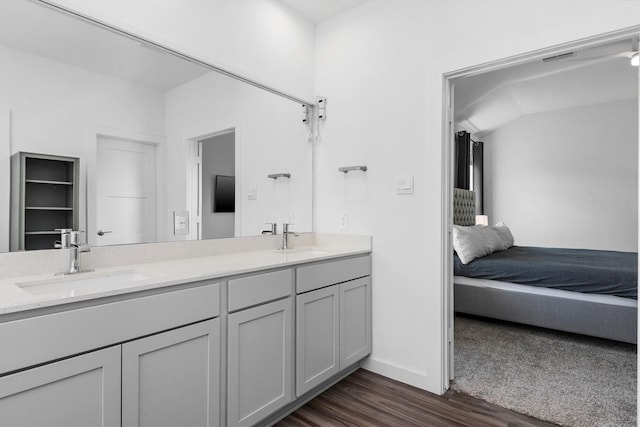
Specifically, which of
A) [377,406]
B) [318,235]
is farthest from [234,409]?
[318,235]

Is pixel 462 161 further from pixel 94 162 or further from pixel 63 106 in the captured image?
pixel 63 106

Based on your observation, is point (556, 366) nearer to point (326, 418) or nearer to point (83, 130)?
point (326, 418)

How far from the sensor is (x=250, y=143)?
2.44 m

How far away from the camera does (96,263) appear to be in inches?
64.5

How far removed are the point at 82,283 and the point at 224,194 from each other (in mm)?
979

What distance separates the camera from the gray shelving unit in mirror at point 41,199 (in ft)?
4.74

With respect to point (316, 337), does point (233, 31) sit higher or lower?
higher

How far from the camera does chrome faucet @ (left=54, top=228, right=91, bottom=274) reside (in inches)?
58.5

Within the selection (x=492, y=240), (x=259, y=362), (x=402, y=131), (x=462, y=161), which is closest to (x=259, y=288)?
(x=259, y=362)

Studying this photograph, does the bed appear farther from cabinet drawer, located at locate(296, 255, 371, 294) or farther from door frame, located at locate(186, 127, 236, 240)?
door frame, located at locate(186, 127, 236, 240)

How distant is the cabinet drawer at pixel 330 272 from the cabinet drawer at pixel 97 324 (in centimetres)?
57

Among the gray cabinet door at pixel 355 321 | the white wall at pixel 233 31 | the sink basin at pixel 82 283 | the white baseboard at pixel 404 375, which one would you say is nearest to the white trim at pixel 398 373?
the white baseboard at pixel 404 375

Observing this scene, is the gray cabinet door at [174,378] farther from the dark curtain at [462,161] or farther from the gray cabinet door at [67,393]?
the dark curtain at [462,161]

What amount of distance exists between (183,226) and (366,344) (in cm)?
141
